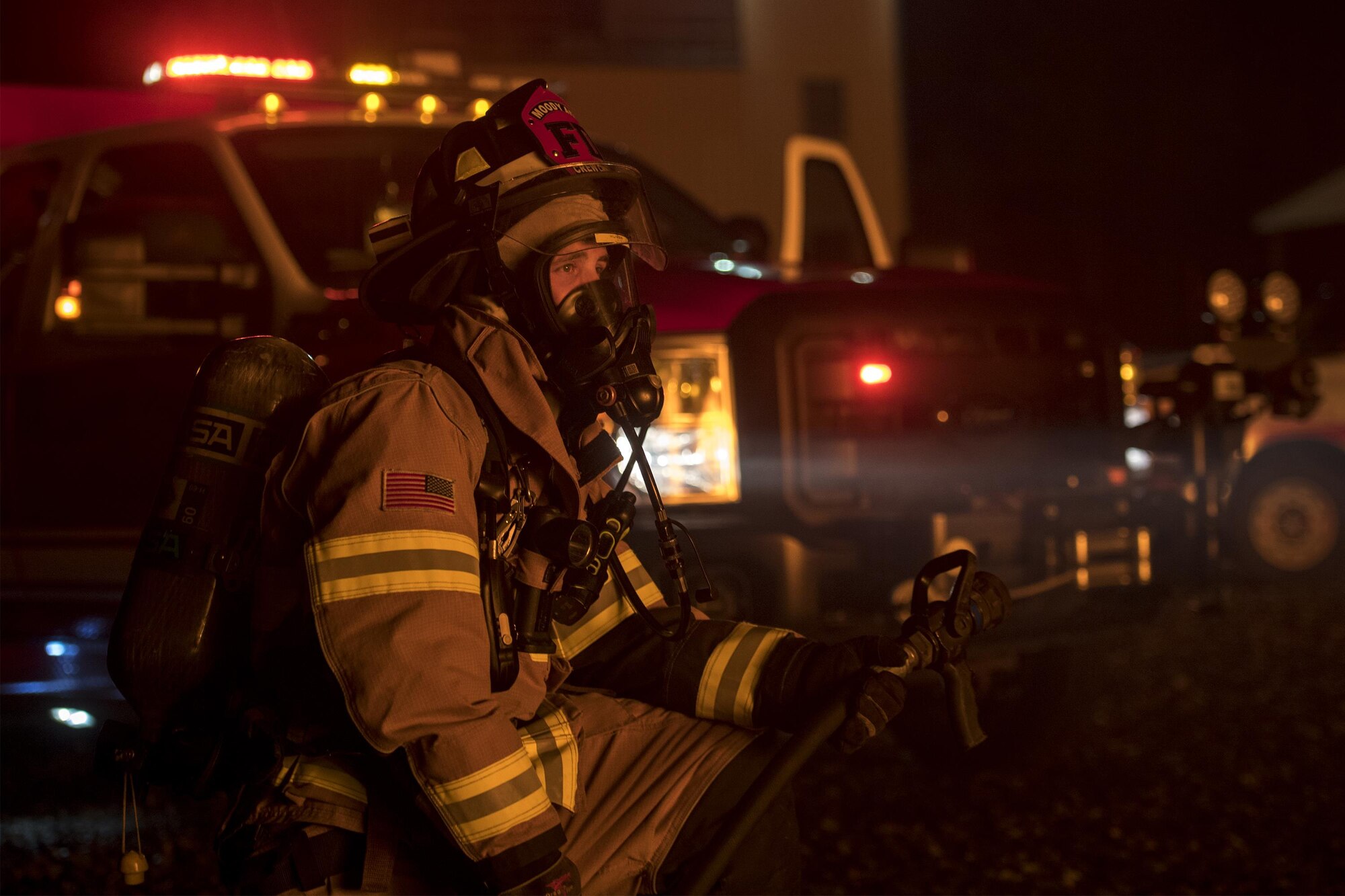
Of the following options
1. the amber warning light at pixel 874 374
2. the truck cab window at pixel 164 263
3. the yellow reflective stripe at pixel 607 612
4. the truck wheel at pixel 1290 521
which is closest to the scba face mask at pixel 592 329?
the yellow reflective stripe at pixel 607 612

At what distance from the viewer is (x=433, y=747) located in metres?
1.83

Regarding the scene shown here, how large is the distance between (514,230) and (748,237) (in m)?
→ 2.95

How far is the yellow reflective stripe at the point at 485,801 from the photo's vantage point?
1.84 m

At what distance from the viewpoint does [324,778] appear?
208 cm

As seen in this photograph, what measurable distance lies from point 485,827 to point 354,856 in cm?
36

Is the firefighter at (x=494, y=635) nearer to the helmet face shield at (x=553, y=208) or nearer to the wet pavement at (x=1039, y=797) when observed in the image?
the helmet face shield at (x=553, y=208)

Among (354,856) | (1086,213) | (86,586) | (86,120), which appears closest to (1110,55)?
(1086,213)

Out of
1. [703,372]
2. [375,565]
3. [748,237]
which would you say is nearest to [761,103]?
[748,237]

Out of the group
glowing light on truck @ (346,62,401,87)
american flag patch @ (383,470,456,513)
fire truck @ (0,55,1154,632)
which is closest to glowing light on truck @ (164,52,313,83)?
glowing light on truck @ (346,62,401,87)

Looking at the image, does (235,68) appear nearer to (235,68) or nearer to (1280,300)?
(235,68)

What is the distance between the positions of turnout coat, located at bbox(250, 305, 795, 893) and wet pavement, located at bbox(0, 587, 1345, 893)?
46.4 inches

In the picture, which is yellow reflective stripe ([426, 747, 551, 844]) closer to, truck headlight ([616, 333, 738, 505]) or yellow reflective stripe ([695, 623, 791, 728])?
yellow reflective stripe ([695, 623, 791, 728])

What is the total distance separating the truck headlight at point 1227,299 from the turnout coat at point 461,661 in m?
3.88

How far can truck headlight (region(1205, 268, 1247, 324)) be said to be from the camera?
5.63 metres
